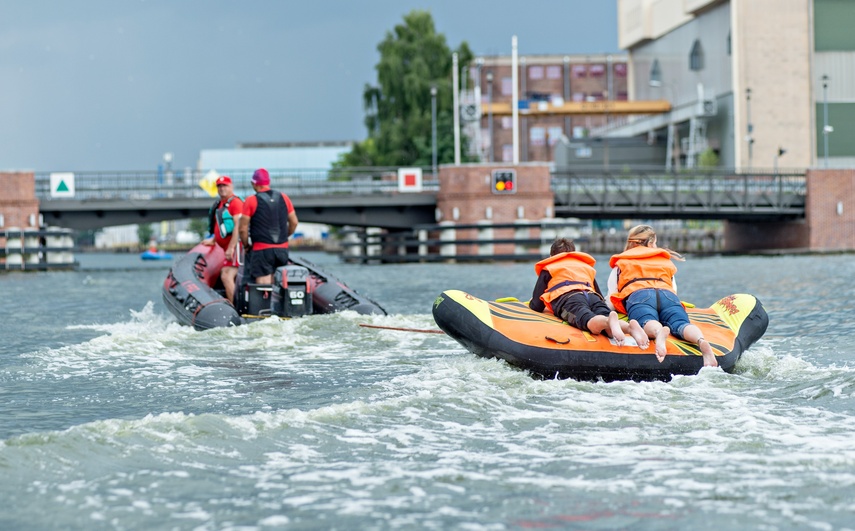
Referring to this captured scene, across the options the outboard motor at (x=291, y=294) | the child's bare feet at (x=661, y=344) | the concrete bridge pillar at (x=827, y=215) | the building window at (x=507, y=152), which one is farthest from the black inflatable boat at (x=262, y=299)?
the building window at (x=507, y=152)

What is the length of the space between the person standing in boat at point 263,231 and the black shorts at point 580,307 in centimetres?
552

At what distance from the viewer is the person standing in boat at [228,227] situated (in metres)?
15.6

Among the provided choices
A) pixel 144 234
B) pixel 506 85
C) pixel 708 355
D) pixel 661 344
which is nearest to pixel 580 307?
pixel 661 344

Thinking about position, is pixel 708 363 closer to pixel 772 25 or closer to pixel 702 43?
pixel 772 25

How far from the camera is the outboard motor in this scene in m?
15.0

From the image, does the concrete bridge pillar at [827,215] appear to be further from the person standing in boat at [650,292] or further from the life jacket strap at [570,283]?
the life jacket strap at [570,283]

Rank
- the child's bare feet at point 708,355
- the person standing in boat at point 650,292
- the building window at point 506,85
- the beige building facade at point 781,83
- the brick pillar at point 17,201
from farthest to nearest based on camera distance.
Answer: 1. the building window at point 506,85
2. the beige building facade at point 781,83
3. the brick pillar at point 17,201
4. the person standing in boat at point 650,292
5. the child's bare feet at point 708,355

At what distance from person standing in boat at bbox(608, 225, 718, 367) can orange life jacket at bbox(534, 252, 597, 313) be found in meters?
0.25

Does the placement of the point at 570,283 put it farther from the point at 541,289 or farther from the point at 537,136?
the point at 537,136

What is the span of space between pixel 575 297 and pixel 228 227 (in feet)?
21.3

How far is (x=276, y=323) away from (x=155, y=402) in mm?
5223

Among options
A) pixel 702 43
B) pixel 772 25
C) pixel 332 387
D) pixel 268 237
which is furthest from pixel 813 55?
pixel 332 387

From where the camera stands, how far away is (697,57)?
236 feet

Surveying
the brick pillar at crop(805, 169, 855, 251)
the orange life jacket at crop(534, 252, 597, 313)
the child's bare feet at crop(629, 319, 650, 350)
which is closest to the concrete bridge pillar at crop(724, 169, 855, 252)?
the brick pillar at crop(805, 169, 855, 251)
